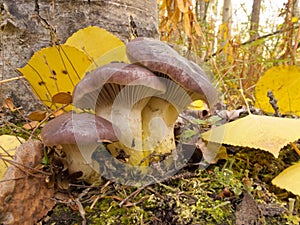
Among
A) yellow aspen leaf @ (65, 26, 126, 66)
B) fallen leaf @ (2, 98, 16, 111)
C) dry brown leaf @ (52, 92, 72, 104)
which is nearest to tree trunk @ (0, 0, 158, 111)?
fallen leaf @ (2, 98, 16, 111)

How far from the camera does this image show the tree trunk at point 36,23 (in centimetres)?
156

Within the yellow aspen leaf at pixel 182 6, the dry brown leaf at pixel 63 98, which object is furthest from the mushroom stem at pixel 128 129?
the yellow aspen leaf at pixel 182 6

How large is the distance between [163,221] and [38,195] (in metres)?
0.37

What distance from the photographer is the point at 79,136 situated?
85 cm

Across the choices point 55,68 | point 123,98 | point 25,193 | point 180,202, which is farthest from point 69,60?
A: point 180,202

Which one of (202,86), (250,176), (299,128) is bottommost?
(250,176)

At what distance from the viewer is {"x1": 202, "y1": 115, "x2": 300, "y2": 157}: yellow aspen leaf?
91 centimetres

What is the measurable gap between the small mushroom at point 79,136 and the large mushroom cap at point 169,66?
23 cm

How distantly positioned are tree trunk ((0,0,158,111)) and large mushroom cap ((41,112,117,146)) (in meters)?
0.79

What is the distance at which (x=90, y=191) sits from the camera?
3.12ft

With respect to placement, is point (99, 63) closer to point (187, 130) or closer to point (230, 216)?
point (187, 130)

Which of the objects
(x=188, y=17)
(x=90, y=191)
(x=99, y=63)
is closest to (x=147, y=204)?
(x=90, y=191)

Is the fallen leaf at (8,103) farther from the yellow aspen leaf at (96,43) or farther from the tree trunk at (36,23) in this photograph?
the yellow aspen leaf at (96,43)

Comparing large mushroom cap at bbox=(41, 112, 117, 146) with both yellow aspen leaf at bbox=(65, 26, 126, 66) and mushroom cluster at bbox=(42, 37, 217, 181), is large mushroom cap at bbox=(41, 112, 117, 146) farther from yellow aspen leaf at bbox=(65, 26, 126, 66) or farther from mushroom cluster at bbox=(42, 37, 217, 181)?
yellow aspen leaf at bbox=(65, 26, 126, 66)
